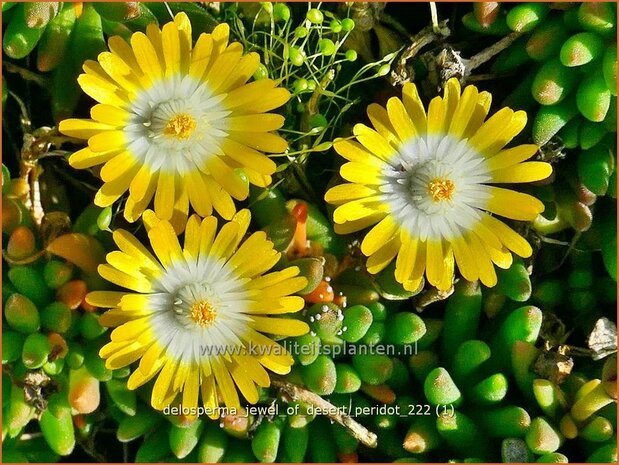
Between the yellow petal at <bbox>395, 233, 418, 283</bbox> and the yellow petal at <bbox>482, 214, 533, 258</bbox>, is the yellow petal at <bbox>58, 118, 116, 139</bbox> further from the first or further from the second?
the yellow petal at <bbox>482, 214, 533, 258</bbox>

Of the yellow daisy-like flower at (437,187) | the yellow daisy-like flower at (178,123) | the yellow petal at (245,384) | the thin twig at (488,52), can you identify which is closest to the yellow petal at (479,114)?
the yellow daisy-like flower at (437,187)

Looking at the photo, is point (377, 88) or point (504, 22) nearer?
point (504, 22)

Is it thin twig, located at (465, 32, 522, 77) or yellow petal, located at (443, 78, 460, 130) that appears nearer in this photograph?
yellow petal, located at (443, 78, 460, 130)

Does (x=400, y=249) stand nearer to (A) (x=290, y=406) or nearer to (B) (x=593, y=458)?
(A) (x=290, y=406)

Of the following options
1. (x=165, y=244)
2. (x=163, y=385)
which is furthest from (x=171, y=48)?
(x=163, y=385)

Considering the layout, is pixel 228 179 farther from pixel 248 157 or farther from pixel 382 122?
pixel 382 122

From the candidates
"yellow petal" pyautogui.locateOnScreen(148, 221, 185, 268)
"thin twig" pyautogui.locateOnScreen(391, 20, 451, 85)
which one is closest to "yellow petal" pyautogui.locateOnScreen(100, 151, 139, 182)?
"yellow petal" pyautogui.locateOnScreen(148, 221, 185, 268)

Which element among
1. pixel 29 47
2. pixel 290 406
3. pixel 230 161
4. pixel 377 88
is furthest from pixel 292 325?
pixel 29 47
